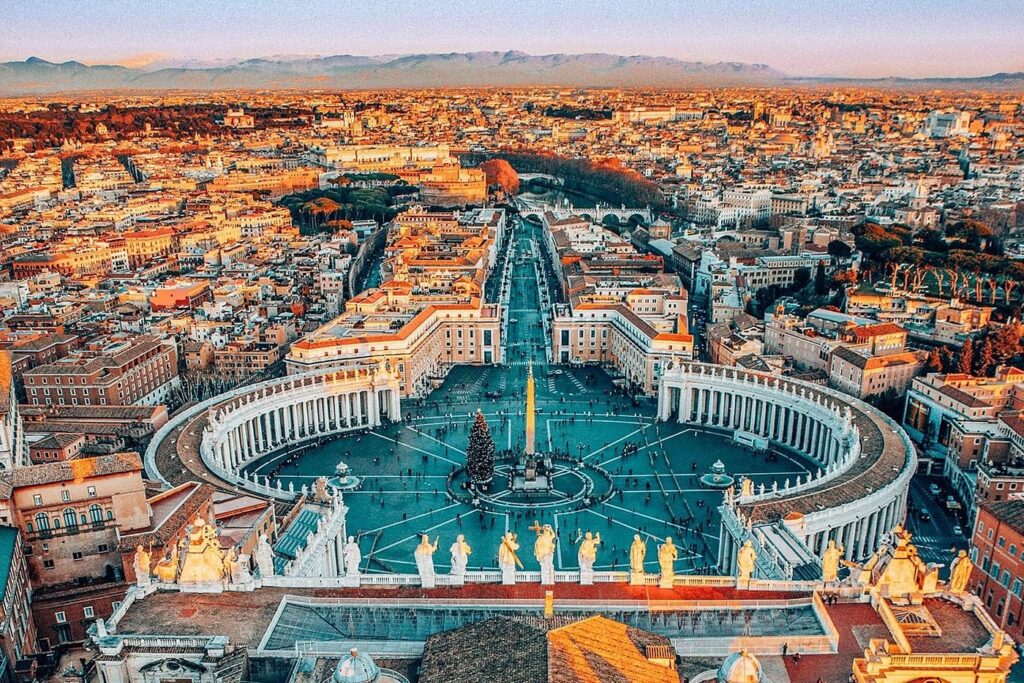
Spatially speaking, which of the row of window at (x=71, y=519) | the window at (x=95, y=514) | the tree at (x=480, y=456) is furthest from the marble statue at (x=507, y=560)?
the tree at (x=480, y=456)

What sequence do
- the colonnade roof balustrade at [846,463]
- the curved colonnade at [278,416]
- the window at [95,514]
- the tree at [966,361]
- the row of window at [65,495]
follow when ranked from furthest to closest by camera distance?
the tree at [966,361]
the curved colonnade at [278,416]
the colonnade roof balustrade at [846,463]
the window at [95,514]
the row of window at [65,495]

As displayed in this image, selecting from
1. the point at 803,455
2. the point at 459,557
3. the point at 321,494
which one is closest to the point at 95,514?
the point at 321,494

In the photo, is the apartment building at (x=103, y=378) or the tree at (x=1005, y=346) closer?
the apartment building at (x=103, y=378)

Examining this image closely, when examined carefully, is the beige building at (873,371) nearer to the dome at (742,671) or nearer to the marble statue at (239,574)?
the dome at (742,671)

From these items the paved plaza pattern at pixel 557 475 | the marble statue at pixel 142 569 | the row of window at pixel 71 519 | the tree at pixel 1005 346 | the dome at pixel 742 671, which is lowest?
the paved plaza pattern at pixel 557 475

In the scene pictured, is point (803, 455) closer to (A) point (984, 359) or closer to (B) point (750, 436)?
(B) point (750, 436)

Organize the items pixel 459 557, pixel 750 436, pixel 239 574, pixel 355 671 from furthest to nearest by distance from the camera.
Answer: pixel 750 436 < pixel 459 557 < pixel 239 574 < pixel 355 671

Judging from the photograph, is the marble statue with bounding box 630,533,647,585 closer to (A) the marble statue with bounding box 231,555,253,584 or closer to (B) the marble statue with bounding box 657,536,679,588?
(B) the marble statue with bounding box 657,536,679,588
